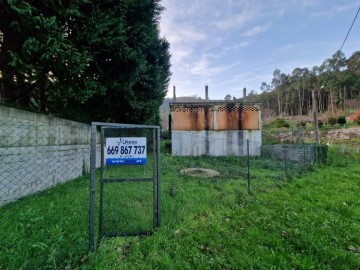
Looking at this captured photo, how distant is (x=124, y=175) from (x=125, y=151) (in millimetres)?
1002

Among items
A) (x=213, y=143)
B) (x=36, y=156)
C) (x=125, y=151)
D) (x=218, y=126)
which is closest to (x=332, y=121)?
(x=218, y=126)

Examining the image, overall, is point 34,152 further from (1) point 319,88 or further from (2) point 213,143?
(1) point 319,88

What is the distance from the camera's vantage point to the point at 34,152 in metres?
5.08

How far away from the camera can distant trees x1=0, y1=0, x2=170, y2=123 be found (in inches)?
185

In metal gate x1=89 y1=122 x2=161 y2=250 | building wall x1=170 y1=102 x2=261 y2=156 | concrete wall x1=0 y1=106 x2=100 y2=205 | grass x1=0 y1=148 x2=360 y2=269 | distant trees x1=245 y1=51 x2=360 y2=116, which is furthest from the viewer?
distant trees x1=245 y1=51 x2=360 y2=116

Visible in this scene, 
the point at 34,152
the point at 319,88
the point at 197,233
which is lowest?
the point at 197,233

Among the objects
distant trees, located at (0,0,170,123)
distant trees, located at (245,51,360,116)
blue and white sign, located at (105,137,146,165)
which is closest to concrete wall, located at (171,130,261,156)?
distant trees, located at (0,0,170,123)

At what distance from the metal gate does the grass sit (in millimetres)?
91

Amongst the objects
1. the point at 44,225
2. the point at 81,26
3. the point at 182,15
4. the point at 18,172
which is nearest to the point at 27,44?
the point at 81,26

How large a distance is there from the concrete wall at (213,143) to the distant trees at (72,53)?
18.7 ft

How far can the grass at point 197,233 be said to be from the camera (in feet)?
8.62

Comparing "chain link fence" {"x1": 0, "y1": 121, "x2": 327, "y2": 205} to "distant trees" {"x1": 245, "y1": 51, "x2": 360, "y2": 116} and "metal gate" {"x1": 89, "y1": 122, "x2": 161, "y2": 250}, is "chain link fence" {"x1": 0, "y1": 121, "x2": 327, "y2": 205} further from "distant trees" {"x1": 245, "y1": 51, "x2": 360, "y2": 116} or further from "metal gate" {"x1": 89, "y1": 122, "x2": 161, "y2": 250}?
"distant trees" {"x1": 245, "y1": 51, "x2": 360, "y2": 116}

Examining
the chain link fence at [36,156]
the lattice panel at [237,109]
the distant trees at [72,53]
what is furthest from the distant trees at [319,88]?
the chain link fence at [36,156]

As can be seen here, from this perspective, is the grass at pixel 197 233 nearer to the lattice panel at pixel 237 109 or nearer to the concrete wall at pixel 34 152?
the concrete wall at pixel 34 152
